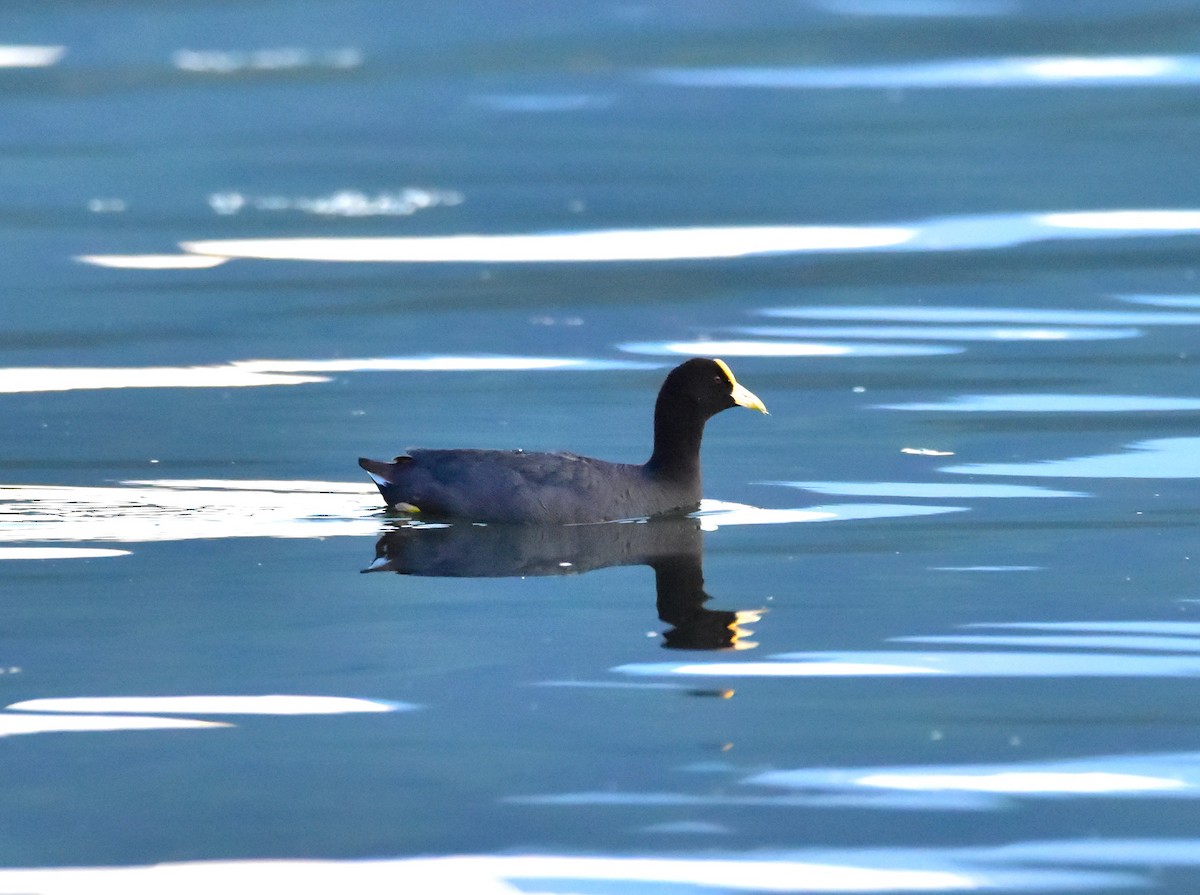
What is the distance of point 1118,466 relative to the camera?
12070 millimetres

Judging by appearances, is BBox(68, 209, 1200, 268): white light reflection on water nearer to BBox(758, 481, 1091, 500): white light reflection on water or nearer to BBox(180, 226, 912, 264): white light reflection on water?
BBox(180, 226, 912, 264): white light reflection on water

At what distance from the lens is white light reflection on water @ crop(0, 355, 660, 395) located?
14.7m

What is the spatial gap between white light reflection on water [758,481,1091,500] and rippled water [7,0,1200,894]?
0.04m

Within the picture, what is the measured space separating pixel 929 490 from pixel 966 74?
22.1 metres

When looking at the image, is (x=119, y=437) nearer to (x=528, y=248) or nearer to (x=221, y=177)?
(x=528, y=248)

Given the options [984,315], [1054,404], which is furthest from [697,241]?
[1054,404]

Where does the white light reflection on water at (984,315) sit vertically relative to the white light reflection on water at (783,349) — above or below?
above

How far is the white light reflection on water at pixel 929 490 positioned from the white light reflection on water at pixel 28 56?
2481 cm

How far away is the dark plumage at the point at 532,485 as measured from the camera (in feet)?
34.5

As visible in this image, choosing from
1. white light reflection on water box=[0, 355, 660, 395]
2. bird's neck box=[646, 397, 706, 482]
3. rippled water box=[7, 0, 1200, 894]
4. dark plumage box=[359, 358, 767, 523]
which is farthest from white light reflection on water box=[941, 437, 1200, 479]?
white light reflection on water box=[0, 355, 660, 395]

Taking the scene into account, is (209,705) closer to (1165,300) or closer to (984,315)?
(984,315)

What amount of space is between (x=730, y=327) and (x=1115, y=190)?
9.01 meters

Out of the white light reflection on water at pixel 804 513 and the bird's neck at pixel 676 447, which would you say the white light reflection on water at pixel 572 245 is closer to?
the bird's neck at pixel 676 447

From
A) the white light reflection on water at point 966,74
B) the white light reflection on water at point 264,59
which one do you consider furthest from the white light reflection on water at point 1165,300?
the white light reflection on water at point 264,59
